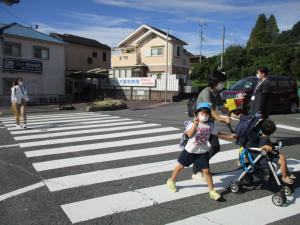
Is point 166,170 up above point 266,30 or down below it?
below

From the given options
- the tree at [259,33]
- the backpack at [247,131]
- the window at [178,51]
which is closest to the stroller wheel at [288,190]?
the backpack at [247,131]

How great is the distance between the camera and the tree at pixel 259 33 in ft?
186

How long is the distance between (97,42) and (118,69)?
7693 millimetres

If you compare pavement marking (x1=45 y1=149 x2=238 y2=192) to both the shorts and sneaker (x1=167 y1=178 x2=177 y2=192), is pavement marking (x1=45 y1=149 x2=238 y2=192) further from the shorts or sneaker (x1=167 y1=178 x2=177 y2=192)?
the shorts

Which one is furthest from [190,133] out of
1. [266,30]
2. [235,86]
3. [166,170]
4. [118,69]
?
[266,30]

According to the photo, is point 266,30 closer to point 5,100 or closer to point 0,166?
point 5,100

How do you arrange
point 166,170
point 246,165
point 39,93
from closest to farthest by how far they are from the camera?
point 246,165, point 166,170, point 39,93

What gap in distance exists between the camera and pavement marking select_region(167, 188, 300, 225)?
12.7ft

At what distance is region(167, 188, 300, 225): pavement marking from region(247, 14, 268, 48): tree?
53.5 meters

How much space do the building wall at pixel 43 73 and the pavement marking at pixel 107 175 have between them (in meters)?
22.6

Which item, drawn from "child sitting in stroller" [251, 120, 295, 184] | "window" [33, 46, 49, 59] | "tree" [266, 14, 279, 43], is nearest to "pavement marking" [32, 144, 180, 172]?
"child sitting in stroller" [251, 120, 295, 184]

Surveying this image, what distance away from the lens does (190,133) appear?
4426 millimetres

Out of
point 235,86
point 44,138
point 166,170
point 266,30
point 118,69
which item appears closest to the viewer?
point 166,170

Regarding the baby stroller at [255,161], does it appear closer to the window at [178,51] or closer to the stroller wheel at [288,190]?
the stroller wheel at [288,190]
